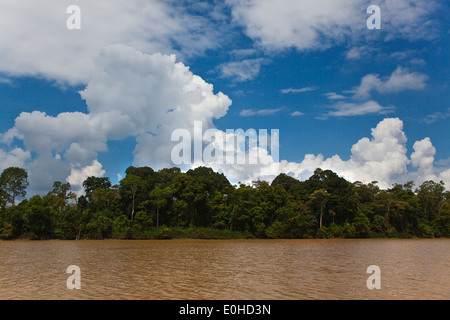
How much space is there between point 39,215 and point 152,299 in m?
50.1

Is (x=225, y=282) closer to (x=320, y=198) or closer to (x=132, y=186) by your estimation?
(x=320, y=198)

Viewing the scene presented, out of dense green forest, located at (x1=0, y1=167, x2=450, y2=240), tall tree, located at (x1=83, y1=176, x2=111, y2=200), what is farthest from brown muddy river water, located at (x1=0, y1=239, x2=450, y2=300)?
tall tree, located at (x1=83, y1=176, x2=111, y2=200)

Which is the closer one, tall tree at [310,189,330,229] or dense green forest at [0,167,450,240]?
dense green forest at [0,167,450,240]

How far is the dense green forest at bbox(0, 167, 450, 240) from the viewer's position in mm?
53938

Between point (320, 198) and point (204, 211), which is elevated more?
point (320, 198)

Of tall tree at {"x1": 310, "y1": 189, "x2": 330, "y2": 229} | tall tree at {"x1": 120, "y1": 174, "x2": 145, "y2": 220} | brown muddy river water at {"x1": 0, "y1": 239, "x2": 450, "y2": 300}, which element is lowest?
brown muddy river water at {"x1": 0, "y1": 239, "x2": 450, "y2": 300}

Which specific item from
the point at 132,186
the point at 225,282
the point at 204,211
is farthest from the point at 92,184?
the point at 225,282

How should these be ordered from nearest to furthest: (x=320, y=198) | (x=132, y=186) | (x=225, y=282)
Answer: (x=225, y=282)
(x=320, y=198)
(x=132, y=186)

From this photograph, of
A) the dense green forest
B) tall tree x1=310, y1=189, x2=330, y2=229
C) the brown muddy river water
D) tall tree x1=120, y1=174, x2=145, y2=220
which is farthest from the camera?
tall tree x1=120, y1=174, x2=145, y2=220

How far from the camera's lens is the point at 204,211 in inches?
2355

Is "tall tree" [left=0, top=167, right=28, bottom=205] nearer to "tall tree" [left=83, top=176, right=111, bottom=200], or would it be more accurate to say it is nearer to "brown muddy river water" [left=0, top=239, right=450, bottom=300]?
"tall tree" [left=83, top=176, right=111, bottom=200]

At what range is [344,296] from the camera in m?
11.0
